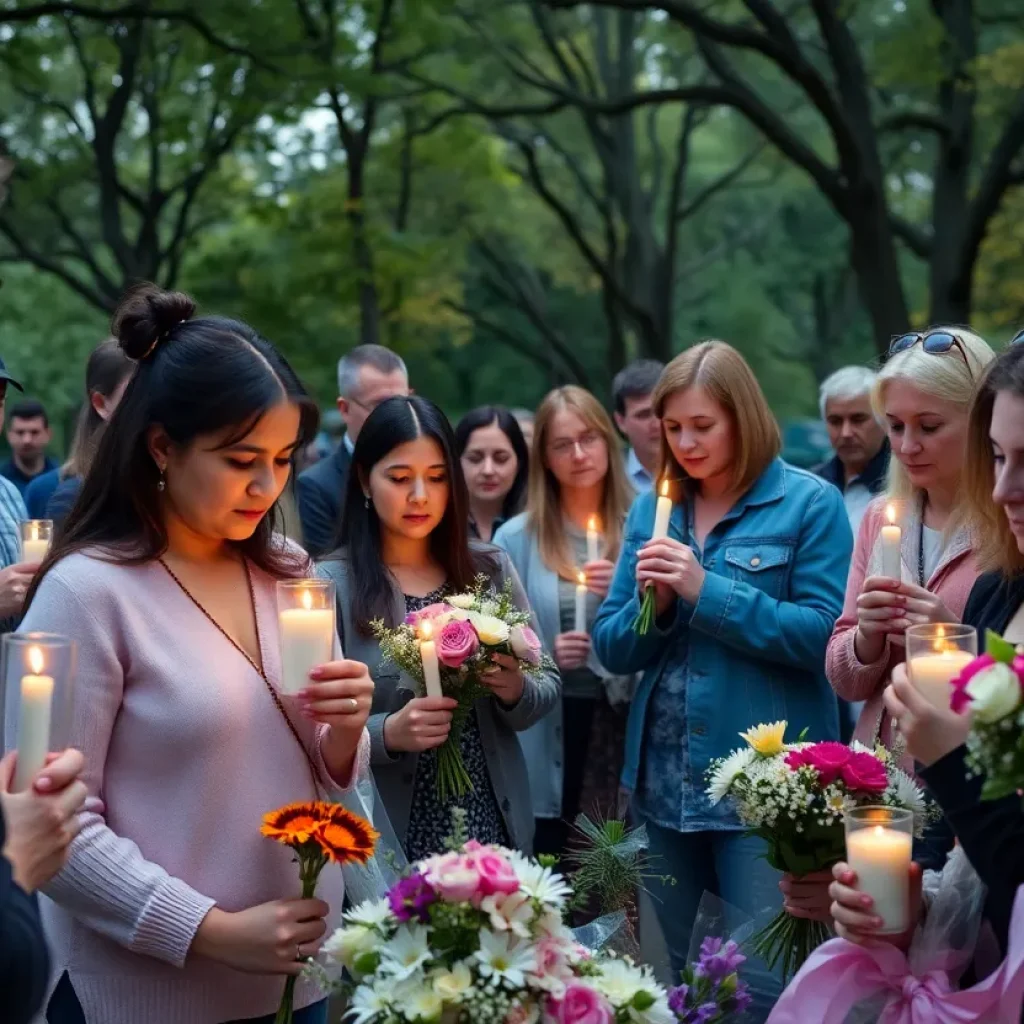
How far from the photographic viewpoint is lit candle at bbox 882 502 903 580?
434 cm

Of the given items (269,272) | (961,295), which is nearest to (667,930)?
(961,295)

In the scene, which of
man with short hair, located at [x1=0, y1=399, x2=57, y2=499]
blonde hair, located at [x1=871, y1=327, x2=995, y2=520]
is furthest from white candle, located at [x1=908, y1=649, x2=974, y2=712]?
man with short hair, located at [x1=0, y1=399, x2=57, y2=499]

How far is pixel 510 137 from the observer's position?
73.5 ft

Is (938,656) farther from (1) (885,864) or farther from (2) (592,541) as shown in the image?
(2) (592,541)

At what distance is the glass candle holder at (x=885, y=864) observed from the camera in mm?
3104

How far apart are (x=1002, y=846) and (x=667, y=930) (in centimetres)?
259

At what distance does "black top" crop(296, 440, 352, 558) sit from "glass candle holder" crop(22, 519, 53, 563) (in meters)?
2.07

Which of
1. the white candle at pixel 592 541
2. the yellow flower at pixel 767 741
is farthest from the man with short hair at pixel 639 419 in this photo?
the yellow flower at pixel 767 741

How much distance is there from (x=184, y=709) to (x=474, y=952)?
3.03 ft

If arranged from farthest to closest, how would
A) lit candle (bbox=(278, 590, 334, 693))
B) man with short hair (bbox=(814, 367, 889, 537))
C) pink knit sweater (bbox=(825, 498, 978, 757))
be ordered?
man with short hair (bbox=(814, 367, 889, 537)), pink knit sweater (bbox=(825, 498, 978, 757)), lit candle (bbox=(278, 590, 334, 693))

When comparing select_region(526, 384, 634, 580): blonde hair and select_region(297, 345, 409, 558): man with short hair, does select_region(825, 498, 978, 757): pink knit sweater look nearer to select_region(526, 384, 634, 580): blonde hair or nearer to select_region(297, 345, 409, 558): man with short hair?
select_region(526, 384, 634, 580): blonde hair

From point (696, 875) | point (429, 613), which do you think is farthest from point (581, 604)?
point (429, 613)

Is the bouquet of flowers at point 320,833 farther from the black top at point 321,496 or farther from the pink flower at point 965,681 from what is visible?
the black top at point 321,496

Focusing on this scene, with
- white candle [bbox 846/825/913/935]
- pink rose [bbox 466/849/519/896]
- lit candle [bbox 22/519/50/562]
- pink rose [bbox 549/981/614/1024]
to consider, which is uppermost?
lit candle [bbox 22/519/50/562]
